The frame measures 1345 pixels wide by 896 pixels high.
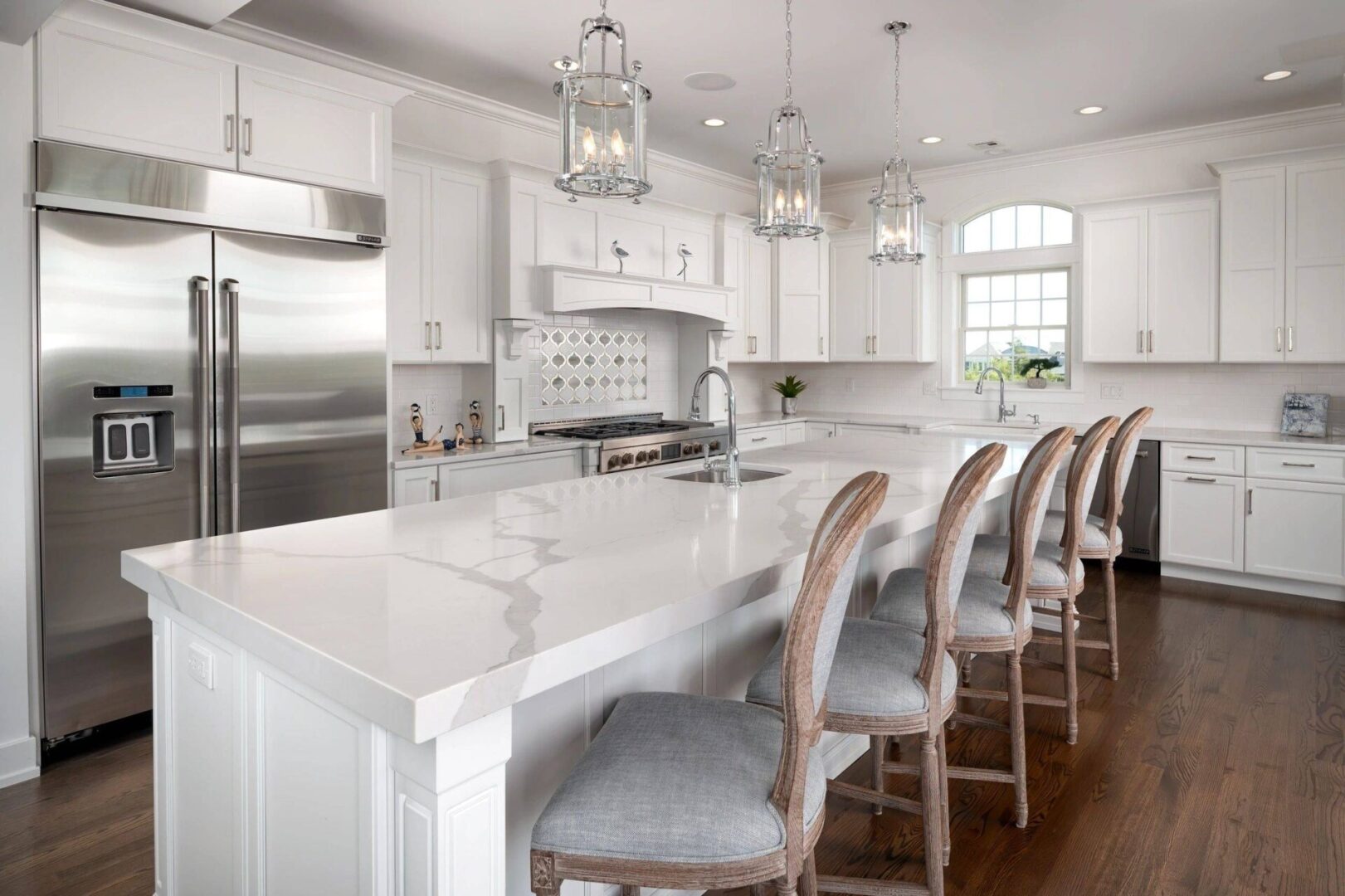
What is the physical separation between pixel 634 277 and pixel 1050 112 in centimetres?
271

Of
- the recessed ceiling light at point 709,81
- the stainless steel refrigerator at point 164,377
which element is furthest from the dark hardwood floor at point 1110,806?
the recessed ceiling light at point 709,81

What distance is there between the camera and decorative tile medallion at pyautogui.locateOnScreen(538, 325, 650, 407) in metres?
5.35

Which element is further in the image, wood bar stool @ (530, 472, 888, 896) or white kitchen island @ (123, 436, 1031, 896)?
wood bar stool @ (530, 472, 888, 896)

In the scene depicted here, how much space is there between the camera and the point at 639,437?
5008 millimetres

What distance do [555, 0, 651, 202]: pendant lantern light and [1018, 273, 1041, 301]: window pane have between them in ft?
16.6

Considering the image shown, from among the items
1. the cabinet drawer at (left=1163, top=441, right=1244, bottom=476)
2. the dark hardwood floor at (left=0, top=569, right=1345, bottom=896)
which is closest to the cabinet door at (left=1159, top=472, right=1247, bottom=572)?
the cabinet drawer at (left=1163, top=441, right=1244, bottom=476)

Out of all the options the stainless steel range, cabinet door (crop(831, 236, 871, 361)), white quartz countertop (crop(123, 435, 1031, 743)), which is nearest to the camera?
white quartz countertop (crop(123, 435, 1031, 743))

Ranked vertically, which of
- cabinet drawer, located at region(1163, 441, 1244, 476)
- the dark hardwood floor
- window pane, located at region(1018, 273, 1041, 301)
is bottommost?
the dark hardwood floor

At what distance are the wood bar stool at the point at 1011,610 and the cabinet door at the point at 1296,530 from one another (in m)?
3.20

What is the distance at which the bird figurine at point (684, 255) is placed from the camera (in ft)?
18.8

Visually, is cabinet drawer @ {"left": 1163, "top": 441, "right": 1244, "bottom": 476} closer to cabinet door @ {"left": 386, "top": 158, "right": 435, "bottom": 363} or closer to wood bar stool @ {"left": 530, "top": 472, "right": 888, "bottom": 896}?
cabinet door @ {"left": 386, "top": 158, "right": 435, "bottom": 363}

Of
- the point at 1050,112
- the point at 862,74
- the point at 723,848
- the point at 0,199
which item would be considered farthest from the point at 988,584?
the point at 1050,112

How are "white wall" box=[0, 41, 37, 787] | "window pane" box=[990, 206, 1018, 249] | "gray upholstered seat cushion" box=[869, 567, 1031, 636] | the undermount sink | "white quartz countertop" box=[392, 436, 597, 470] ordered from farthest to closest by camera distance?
"window pane" box=[990, 206, 1018, 249], "white quartz countertop" box=[392, 436, 597, 470], the undermount sink, "white wall" box=[0, 41, 37, 787], "gray upholstered seat cushion" box=[869, 567, 1031, 636]

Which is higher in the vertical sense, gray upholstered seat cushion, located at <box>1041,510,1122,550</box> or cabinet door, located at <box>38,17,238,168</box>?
cabinet door, located at <box>38,17,238,168</box>
